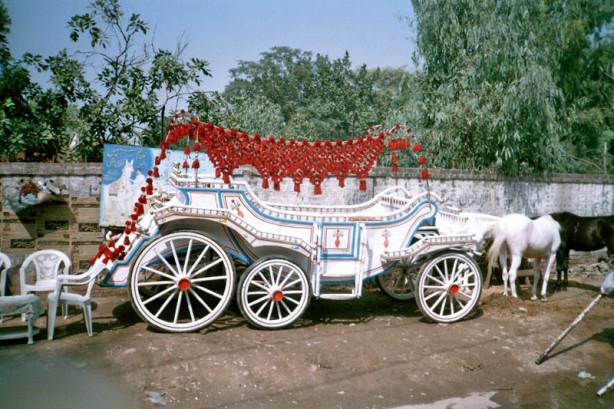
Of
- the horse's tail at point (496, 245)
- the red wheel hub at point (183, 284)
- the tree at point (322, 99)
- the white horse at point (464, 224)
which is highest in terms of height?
the tree at point (322, 99)

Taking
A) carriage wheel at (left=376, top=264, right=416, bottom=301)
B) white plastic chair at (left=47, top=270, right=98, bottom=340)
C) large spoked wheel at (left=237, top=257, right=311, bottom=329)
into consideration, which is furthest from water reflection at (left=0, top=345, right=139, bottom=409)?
carriage wheel at (left=376, top=264, right=416, bottom=301)

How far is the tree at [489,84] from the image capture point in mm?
8883

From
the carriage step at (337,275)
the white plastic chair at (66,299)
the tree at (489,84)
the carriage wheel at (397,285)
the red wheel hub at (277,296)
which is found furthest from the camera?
the tree at (489,84)

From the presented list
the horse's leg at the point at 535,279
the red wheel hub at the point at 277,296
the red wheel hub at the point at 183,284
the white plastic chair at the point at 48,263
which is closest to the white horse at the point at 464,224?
the horse's leg at the point at 535,279

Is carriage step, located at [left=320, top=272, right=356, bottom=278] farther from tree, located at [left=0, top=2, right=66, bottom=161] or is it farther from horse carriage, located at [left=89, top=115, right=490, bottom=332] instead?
tree, located at [left=0, top=2, right=66, bottom=161]

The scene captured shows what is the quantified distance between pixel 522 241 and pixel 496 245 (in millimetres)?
351

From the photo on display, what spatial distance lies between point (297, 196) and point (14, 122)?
424 cm

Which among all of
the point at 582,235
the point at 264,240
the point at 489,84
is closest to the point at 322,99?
the point at 489,84

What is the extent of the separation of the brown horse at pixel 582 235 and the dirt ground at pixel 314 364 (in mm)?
1889

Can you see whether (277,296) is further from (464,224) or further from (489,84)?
(489,84)

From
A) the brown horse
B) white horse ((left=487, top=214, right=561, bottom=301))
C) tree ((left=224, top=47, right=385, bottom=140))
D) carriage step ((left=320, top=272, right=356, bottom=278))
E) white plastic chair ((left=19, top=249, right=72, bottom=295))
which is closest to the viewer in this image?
white plastic chair ((left=19, top=249, right=72, bottom=295))

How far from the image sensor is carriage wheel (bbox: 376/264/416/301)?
6512mm

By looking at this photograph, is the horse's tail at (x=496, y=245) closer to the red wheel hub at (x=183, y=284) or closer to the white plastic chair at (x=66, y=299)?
the red wheel hub at (x=183, y=284)

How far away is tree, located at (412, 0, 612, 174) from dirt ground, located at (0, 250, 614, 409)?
4126 millimetres
